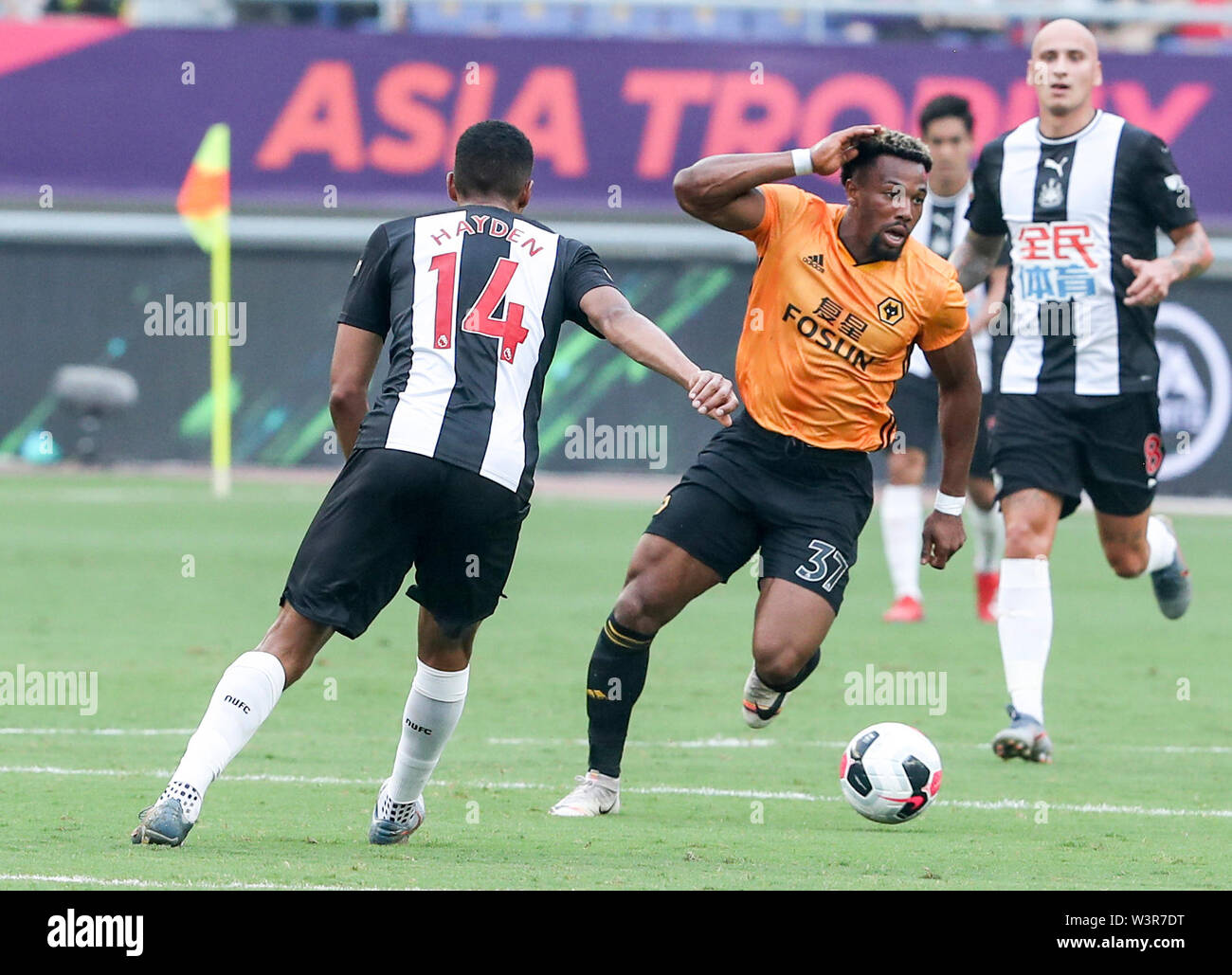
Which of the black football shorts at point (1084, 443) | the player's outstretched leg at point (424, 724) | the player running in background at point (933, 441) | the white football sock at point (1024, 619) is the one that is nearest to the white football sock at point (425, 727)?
the player's outstretched leg at point (424, 724)

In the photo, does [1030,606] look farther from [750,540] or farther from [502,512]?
[502,512]

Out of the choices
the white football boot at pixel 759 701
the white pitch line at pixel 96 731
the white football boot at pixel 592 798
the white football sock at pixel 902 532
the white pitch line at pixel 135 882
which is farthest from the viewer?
the white football sock at pixel 902 532

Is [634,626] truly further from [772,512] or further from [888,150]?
[888,150]

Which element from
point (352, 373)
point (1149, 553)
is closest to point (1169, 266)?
point (1149, 553)

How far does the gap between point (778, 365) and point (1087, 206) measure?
6.12ft

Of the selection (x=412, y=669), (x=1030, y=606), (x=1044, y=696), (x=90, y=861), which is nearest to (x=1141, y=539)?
(x=1030, y=606)

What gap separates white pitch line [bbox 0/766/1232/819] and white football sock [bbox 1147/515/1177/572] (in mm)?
2403

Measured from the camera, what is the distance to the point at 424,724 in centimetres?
598

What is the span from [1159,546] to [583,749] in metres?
2.84

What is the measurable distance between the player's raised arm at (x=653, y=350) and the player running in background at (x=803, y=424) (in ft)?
3.34

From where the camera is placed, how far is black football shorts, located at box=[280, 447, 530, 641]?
557 cm

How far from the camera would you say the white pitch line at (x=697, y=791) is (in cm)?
674

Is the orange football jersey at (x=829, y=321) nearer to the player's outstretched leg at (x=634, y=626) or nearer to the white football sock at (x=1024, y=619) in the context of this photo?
the player's outstretched leg at (x=634, y=626)

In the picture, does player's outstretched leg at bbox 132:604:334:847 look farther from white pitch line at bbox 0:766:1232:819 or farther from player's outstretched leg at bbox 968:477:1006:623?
player's outstretched leg at bbox 968:477:1006:623
